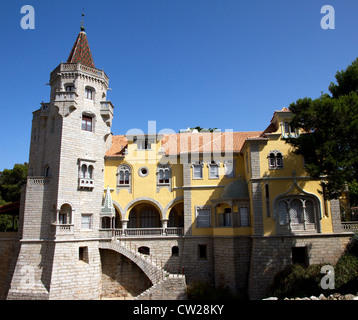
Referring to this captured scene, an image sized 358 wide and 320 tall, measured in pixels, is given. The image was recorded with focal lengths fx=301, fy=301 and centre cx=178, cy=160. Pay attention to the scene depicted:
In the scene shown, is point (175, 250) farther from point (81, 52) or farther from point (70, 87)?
point (81, 52)

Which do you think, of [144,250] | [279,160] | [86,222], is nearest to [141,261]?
[144,250]

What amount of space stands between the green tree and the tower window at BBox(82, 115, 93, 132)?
58.3 ft

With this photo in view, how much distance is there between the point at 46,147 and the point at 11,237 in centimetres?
855

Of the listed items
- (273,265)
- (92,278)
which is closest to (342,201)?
(273,265)

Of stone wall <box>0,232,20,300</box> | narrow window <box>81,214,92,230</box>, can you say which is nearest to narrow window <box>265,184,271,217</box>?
narrow window <box>81,214,92,230</box>

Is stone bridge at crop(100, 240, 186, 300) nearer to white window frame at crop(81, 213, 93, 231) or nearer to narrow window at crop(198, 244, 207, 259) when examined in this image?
white window frame at crop(81, 213, 93, 231)

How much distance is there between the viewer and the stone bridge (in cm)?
2209

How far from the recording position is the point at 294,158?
2394 centimetres

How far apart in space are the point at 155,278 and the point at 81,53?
868 inches

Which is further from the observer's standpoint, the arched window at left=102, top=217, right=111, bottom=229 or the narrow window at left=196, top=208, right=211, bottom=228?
the arched window at left=102, top=217, right=111, bottom=229

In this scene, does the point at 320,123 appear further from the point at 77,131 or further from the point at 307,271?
the point at 77,131

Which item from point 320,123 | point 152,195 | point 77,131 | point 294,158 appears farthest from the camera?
point 152,195

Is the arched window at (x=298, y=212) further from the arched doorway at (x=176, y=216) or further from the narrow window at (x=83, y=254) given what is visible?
the narrow window at (x=83, y=254)

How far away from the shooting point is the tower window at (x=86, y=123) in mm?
27508
